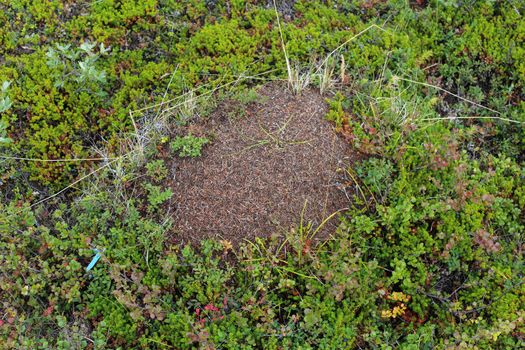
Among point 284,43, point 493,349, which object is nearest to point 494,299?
point 493,349

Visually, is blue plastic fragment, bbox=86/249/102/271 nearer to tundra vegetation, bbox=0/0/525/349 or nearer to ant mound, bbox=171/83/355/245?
tundra vegetation, bbox=0/0/525/349

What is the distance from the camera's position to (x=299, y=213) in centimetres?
468

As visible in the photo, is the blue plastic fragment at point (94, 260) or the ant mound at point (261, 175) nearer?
the blue plastic fragment at point (94, 260)

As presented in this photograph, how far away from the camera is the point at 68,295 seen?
4238 mm

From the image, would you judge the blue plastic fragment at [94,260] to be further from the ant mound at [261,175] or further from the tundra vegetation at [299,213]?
the ant mound at [261,175]

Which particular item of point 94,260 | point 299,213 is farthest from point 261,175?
point 94,260

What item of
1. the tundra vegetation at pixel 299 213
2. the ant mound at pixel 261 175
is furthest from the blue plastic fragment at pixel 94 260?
the ant mound at pixel 261 175

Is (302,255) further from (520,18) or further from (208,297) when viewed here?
(520,18)

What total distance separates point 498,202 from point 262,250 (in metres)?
2.14

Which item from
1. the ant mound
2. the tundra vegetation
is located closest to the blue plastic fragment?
the tundra vegetation

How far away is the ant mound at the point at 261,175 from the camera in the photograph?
465cm

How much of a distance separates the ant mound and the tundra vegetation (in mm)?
112

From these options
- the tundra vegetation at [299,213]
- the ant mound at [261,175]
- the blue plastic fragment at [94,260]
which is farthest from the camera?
the ant mound at [261,175]

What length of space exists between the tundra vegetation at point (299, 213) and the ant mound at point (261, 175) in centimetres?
11
